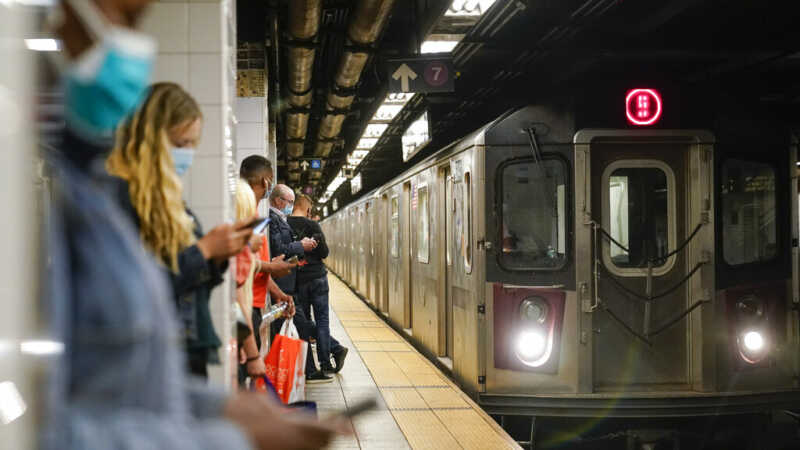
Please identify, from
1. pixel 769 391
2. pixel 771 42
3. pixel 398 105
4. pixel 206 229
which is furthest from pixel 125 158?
pixel 771 42

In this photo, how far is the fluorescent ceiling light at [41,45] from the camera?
2.95 ft

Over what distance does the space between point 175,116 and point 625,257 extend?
402 cm

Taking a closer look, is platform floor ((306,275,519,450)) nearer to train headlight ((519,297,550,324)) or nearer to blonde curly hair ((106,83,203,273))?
train headlight ((519,297,550,324))

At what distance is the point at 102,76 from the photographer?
98cm

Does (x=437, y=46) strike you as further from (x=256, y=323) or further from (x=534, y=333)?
(x=256, y=323)

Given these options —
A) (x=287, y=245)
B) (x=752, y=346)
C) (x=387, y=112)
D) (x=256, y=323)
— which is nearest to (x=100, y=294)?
(x=256, y=323)

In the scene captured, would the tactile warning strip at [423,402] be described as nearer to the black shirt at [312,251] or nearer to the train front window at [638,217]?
the black shirt at [312,251]

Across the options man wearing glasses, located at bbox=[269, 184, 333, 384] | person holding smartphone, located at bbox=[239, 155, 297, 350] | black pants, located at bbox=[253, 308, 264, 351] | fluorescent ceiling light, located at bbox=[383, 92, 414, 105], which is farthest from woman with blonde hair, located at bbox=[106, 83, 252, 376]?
fluorescent ceiling light, located at bbox=[383, 92, 414, 105]

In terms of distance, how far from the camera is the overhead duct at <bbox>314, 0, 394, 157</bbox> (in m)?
6.32

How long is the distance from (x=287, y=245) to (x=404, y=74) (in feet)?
6.91

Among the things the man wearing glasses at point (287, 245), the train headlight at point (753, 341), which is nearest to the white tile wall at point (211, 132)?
the man wearing glasses at point (287, 245)

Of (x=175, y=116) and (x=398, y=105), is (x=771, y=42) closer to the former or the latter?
(x=398, y=105)

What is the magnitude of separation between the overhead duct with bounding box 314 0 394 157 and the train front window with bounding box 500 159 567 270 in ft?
6.11

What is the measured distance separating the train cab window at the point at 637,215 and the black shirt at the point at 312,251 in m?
2.59
